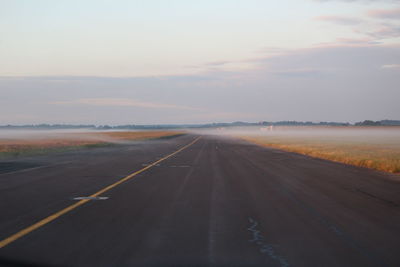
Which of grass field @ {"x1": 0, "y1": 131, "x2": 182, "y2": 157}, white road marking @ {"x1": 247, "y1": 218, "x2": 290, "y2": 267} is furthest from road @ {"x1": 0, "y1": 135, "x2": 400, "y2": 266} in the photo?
grass field @ {"x1": 0, "y1": 131, "x2": 182, "y2": 157}

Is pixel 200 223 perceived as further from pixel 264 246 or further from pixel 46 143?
pixel 46 143

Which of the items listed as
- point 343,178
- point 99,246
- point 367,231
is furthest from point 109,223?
point 343,178

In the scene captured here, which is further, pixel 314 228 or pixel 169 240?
pixel 314 228

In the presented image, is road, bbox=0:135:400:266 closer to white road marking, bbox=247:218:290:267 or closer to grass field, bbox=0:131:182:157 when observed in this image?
white road marking, bbox=247:218:290:267

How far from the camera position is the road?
20.8ft

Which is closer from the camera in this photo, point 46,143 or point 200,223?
point 200,223

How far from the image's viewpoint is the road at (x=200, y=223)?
635 cm

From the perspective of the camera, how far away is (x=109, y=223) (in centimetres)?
863

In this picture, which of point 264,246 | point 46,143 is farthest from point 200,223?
point 46,143

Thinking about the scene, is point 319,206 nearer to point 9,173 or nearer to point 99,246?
point 99,246

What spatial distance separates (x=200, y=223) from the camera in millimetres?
8688

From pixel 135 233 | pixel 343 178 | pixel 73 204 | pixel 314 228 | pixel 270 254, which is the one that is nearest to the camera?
pixel 270 254

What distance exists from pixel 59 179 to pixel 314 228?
10.8 m

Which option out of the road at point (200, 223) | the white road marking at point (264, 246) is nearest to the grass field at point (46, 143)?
the road at point (200, 223)
